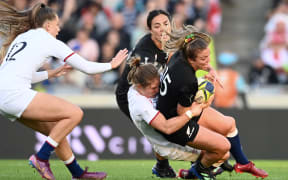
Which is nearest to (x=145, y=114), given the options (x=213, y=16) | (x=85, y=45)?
(x=85, y=45)

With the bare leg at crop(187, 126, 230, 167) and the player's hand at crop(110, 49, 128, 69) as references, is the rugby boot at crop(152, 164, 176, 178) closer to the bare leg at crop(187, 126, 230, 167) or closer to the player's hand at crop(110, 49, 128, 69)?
the bare leg at crop(187, 126, 230, 167)

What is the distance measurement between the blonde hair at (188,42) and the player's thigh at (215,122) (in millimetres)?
856

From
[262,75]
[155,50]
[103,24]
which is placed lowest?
[262,75]

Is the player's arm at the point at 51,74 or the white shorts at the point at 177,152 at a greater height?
the player's arm at the point at 51,74

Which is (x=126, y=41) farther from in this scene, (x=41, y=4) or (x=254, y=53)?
(x=41, y=4)

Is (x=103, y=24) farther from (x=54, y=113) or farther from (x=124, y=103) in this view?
(x=54, y=113)

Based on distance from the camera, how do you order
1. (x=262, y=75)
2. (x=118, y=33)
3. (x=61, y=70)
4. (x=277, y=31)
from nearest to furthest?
(x=61, y=70)
(x=118, y=33)
(x=262, y=75)
(x=277, y=31)

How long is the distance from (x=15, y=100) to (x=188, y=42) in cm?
186

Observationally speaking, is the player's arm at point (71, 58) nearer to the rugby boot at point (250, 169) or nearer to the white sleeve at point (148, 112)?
the white sleeve at point (148, 112)

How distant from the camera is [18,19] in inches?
253

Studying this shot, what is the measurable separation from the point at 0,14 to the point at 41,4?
481mm

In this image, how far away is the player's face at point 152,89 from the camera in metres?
6.44

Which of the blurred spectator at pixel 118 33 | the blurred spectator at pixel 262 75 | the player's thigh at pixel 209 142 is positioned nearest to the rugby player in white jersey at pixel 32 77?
the player's thigh at pixel 209 142

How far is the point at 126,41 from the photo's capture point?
13453 mm
